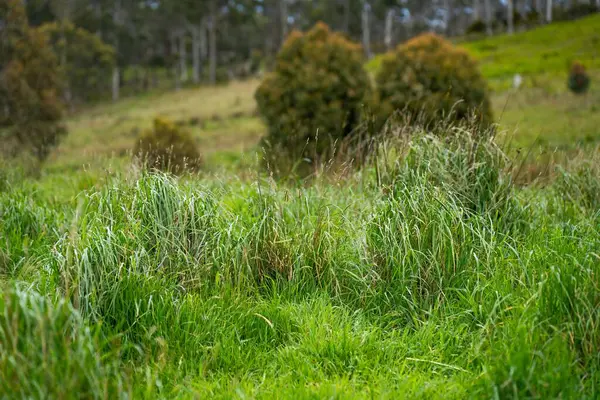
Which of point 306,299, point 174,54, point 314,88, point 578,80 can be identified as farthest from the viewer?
point 174,54

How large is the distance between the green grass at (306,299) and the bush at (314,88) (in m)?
8.16

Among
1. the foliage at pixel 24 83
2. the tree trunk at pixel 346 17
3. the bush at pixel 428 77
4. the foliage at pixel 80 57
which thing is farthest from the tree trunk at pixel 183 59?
the bush at pixel 428 77

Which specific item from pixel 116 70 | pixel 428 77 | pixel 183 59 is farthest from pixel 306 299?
pixel 183 59

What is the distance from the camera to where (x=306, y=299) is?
3.71 meters

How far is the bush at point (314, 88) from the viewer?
12848mm

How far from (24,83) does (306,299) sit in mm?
23138

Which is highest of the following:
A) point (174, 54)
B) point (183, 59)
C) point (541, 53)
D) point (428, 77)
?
point (174, 54)

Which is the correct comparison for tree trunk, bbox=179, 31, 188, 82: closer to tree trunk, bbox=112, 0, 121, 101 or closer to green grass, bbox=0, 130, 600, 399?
tree trunk, bbox=112, 0, 121, 101

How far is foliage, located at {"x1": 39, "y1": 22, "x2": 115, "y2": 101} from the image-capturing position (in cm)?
4262

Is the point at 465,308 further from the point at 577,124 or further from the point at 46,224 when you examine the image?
the point at 577,124

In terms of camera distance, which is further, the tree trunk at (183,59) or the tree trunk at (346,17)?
the tree trunk at (346,17)

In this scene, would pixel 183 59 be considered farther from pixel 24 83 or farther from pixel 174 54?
pixel 24 83

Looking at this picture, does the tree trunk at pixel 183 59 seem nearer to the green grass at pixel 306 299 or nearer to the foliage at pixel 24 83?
the foliage at pixel 24 83

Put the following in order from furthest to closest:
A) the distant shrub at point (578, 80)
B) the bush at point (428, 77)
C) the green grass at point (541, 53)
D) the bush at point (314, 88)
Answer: the green grass at point (541, 53)
the distant shrub at point (578, 80)
the bush at point (314, 88)
the bush at point (428, 77)
